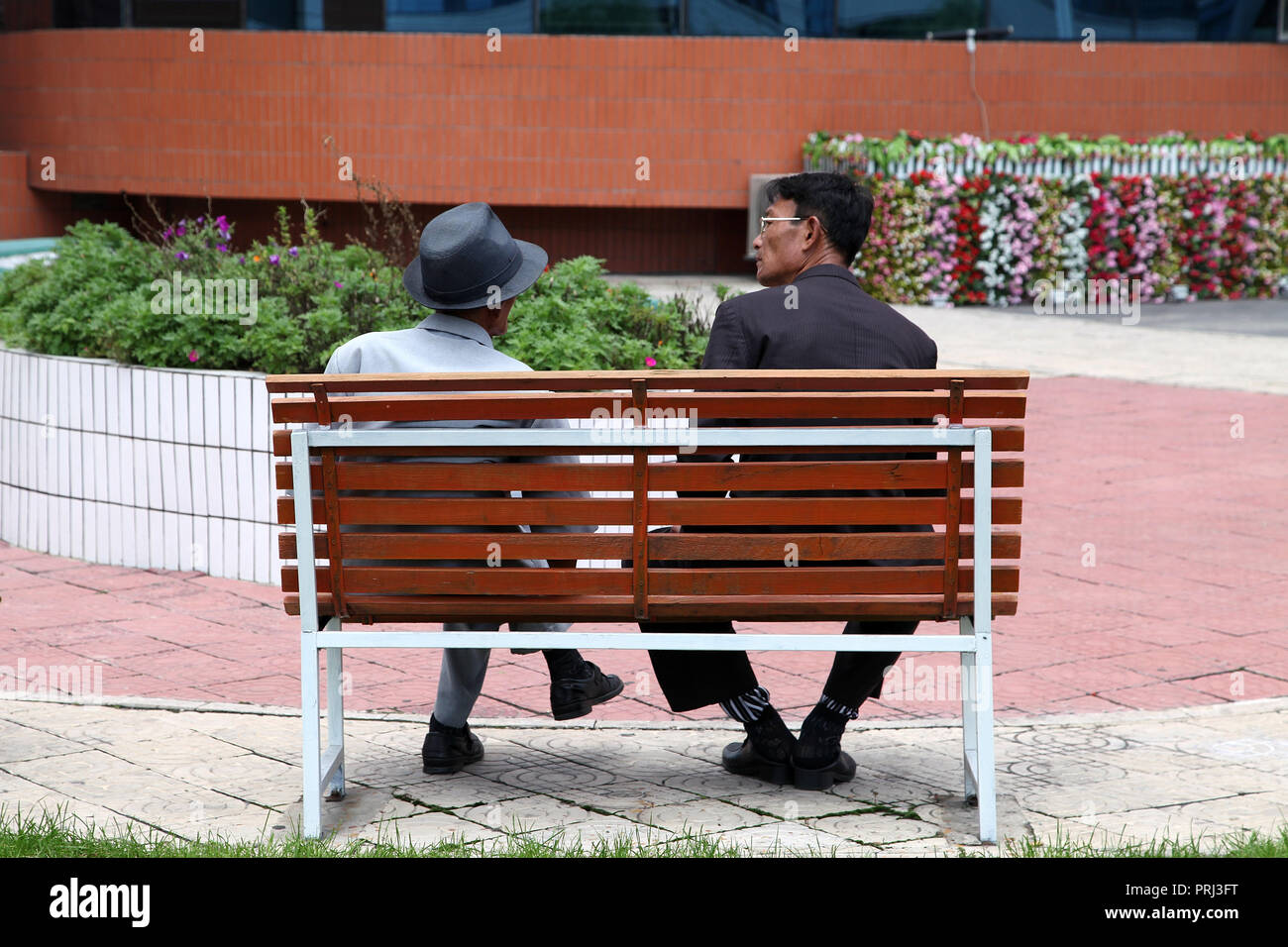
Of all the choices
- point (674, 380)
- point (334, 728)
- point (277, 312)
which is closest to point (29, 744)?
point (334, 728)

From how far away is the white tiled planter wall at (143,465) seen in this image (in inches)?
244

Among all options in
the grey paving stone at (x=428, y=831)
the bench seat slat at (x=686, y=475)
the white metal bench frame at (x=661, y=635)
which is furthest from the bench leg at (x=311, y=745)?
the bench seat slat at (x=686, y=475)

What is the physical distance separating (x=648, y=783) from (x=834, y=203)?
5.11 ft

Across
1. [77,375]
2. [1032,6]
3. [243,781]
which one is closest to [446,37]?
[1032,6]

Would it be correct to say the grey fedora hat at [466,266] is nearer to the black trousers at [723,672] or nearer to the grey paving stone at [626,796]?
the black trousers at [723,672]

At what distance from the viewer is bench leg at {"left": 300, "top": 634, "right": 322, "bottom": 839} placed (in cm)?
370

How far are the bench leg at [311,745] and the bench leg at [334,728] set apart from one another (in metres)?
0.13

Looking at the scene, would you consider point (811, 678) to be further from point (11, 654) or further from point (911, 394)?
point (11, 654)

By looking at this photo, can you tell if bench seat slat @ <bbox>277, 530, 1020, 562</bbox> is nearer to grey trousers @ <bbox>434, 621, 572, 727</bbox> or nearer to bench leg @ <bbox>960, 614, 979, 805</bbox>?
bench leg @ <bbox>960, 614, 979, 805</bbox>

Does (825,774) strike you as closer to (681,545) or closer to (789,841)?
(789,841)

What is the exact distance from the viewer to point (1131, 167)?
54.4 ft

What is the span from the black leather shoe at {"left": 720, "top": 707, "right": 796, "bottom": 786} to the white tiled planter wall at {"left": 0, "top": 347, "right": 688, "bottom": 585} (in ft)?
6.82

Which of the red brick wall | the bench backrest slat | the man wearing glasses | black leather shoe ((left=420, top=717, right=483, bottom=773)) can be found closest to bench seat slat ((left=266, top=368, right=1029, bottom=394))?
the bench backrest slat

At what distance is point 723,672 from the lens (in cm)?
414
